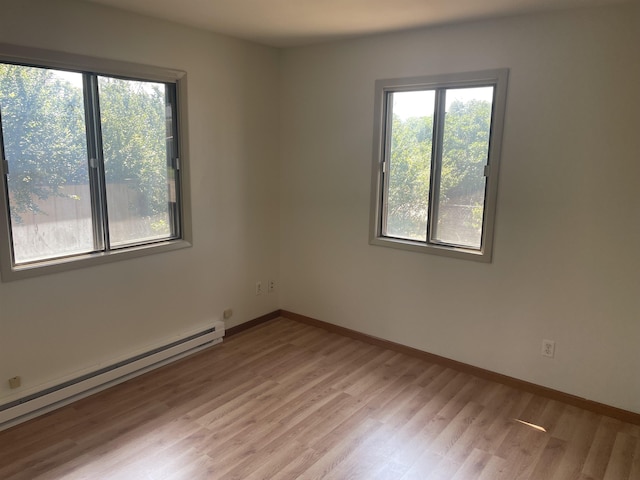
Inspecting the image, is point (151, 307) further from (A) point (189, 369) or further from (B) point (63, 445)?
(B) point (63, 445)

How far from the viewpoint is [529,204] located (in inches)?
116

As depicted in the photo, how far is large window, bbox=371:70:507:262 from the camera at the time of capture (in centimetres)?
309

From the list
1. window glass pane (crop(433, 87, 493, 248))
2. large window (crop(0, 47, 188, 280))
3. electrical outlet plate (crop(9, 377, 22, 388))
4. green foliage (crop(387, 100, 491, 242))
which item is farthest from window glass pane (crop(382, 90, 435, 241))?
electrical outlet plate (crop(9, 377, 22, 388))

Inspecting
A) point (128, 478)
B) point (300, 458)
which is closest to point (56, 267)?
point (128, 478)

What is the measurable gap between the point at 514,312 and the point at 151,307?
254cm

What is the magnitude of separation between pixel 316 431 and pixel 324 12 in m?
2.51

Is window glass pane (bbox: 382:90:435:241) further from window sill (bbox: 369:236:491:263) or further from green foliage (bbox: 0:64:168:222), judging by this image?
green foliage (bbox: 0:64:168:222)

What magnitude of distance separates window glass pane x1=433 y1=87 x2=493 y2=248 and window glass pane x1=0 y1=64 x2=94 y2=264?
2416 mm

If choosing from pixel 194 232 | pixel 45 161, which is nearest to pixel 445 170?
pixel 194 232

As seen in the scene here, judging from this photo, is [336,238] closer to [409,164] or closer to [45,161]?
[409,164]

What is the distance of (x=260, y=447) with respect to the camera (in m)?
2.50

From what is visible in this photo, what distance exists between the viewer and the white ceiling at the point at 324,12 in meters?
2.61

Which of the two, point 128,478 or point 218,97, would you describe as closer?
point 128,478

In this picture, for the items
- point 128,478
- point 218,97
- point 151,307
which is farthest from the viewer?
point 218,97
